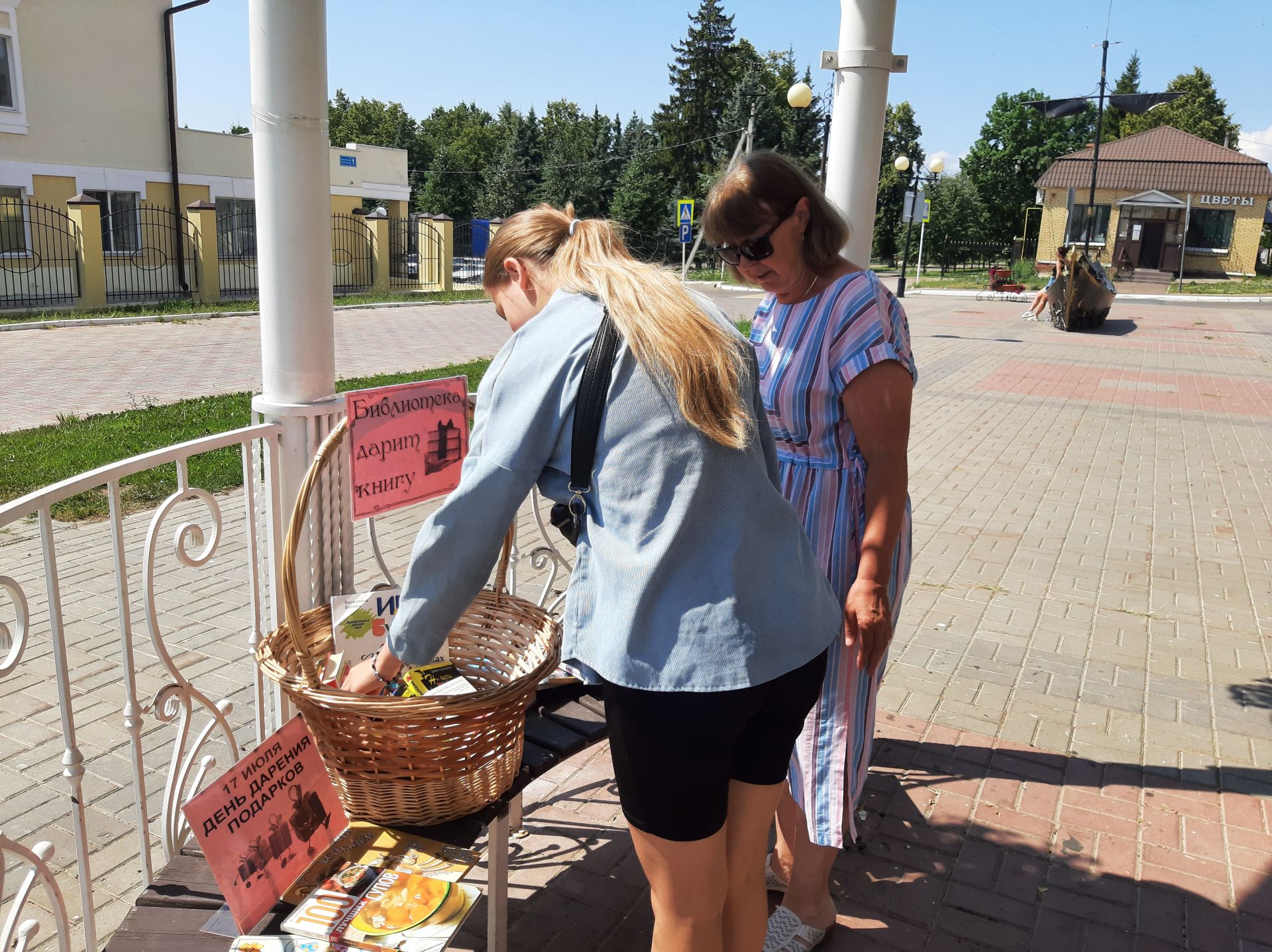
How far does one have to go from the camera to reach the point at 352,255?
27.1 metres

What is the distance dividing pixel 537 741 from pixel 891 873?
4.20ft

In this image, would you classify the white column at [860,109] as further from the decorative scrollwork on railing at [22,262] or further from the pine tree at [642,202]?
the pine tree at [642,202]

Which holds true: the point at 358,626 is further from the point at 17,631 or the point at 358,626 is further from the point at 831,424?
the point at 831,424

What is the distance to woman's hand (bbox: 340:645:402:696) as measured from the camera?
1.63 meters

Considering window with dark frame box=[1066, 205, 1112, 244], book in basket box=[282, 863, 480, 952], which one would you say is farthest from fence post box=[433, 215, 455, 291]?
window with dark frame box=[1066, 205, 1112, 244]

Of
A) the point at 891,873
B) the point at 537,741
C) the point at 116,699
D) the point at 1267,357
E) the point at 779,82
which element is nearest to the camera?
the point at 537,741

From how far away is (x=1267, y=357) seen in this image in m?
17.0

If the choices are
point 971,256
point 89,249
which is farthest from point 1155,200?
point 89,249

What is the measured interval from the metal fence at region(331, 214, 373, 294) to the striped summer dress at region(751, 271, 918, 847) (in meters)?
25.9

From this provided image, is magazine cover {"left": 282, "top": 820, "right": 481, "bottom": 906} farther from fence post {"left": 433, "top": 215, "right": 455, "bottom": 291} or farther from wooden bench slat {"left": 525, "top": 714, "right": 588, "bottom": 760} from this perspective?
fence post {"left": 433, "top": 215, "right": 455, "bottom": 291}

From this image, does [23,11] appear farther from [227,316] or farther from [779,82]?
[779,82]

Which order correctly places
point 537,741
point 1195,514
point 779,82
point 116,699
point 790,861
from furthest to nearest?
point 779,82 < point 1195,514 < point 116,699 < point 790,861 < point 537,741

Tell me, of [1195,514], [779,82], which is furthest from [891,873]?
[779,82]

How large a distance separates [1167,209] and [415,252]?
35366 mm
